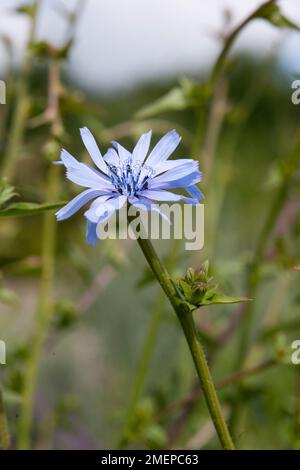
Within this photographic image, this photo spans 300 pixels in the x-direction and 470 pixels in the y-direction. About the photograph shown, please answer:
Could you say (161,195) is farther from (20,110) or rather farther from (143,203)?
(20,110)

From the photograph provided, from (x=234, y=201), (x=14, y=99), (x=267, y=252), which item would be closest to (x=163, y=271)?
(x=267, y=252)

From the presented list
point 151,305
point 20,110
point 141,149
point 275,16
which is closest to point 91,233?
point 141,149

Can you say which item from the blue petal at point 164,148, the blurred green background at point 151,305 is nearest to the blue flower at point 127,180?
the blue petal at point 164,148

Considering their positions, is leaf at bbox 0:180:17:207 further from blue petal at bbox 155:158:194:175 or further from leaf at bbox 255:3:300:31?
leaf at bbox 255:3:300:31

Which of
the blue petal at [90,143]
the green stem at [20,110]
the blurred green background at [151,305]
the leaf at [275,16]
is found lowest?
the blurred green background at [151,305]

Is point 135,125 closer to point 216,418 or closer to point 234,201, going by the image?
point 216,418

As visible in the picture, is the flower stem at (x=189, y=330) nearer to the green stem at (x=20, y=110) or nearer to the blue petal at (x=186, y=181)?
the blue petal at (x=186, y=181)
